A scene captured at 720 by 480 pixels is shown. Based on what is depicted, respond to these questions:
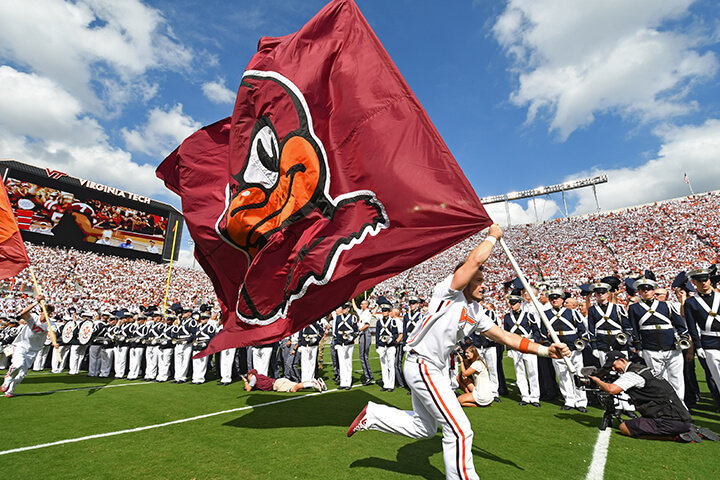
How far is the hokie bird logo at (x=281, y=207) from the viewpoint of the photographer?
4.70 m

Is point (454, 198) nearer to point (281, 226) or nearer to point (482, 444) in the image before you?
point (281, 226)

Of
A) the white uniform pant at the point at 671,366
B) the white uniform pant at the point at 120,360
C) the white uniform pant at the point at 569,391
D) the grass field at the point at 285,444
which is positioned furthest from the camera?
the white uniform pant at the point at 120,360

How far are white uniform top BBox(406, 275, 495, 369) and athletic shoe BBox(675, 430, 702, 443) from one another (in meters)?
4.07

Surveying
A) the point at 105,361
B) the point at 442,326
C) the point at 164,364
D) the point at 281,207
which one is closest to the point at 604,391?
the point at 442,326

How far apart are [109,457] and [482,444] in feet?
15.7

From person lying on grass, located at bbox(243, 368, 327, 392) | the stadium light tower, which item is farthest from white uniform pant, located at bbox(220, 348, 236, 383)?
the stadium light tower

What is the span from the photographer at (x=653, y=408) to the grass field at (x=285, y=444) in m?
0.16

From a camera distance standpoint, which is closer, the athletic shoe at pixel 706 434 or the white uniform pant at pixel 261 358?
the athletic shoe at pixel 706 434

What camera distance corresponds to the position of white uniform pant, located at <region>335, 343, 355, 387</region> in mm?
9648

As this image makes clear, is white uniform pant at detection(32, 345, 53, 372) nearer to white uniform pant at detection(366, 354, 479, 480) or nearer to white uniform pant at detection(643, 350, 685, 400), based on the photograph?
white uniform pant at detection(366, 354, 479, 480)

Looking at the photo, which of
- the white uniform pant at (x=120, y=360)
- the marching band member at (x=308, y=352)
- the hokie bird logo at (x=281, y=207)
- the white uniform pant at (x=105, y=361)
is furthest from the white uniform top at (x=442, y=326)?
the white uniform pant at (x=105, y=361)

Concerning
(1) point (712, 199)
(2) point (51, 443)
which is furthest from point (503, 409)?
(1) point (712, 199)

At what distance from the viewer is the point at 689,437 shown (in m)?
4.94

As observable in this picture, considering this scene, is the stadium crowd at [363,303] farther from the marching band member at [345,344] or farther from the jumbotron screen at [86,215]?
the jumbotron screen at [86,215]
